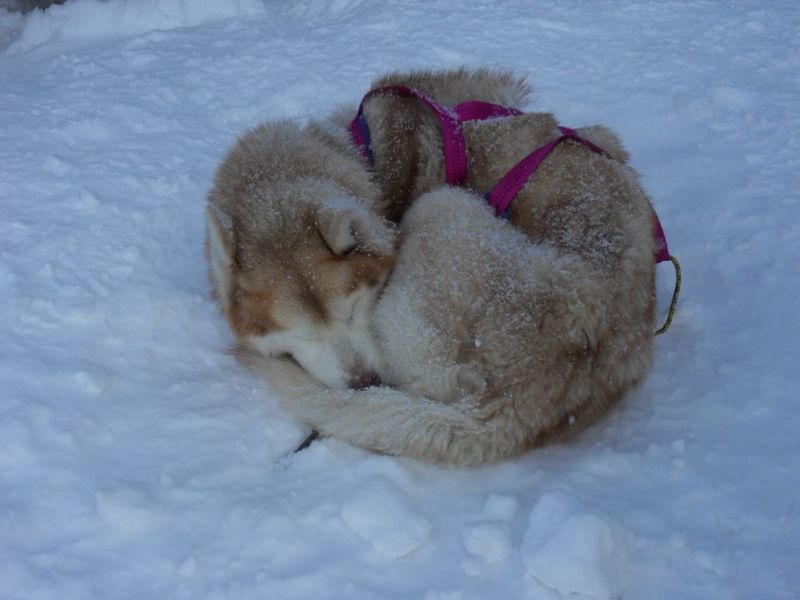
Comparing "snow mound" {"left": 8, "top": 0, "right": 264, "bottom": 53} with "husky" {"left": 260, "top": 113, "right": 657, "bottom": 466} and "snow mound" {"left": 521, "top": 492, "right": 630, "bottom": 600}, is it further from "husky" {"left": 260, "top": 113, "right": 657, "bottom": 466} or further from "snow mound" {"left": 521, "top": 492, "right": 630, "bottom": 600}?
"snow mound" {"left": 521, "top": 492, "right": 630, "bottom": 600}

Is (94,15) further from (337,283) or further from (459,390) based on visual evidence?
(459,390)

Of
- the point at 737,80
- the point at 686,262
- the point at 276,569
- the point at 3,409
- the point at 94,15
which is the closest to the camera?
the point at 276,569

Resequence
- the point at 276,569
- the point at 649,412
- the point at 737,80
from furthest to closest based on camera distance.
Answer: the point at 737,80 < the point at 649,412 < the point at 276,569

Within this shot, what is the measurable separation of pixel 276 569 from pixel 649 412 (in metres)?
1.61

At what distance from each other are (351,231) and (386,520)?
1181 mm

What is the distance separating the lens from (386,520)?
1.99m

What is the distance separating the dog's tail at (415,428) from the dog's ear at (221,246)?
2.42 ft

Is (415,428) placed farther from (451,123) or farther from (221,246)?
(451,123)

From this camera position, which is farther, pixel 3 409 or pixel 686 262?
pixel 686 262

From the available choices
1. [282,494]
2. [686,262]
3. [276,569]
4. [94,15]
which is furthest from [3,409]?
[94,15]

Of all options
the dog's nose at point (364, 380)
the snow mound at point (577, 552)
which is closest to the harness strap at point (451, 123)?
the dog's nose at point (364, 380)

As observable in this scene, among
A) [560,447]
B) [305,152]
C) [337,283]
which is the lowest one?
[560,447]

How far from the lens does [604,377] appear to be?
7.63 feet

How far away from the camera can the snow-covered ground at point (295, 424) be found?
186cm
